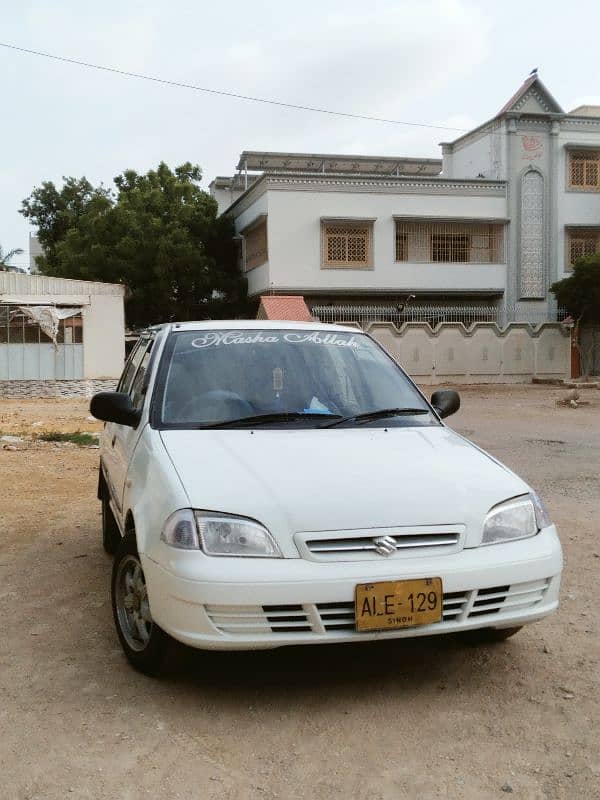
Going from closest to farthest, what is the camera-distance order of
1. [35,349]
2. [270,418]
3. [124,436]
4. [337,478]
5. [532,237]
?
[337,478], [270,418], [124,436], [35,349], [532,237]

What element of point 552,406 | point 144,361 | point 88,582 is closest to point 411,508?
point 144,361

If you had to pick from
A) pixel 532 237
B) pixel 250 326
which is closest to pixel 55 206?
pixel 532 237

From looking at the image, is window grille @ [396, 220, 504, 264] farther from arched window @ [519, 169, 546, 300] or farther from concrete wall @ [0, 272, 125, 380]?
concrete wall @ [0, 272, 125, 380]

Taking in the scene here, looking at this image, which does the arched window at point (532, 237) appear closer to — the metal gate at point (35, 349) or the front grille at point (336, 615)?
the metal gate at point (35, 349)

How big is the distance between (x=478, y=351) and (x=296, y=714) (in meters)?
27.6

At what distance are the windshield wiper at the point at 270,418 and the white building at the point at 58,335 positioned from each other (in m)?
21.1

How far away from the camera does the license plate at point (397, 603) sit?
315 cm

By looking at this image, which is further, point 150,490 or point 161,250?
point 161,250

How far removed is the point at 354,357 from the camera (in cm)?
480

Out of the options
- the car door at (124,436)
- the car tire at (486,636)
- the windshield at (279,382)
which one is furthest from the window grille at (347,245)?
the car tire at (486,636)

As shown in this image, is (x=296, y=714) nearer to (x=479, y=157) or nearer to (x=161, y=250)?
(x=161, y=250)

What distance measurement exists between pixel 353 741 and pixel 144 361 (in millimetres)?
2668

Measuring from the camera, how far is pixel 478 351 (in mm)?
30062

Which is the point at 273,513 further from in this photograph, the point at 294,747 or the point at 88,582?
the point at 88,582
